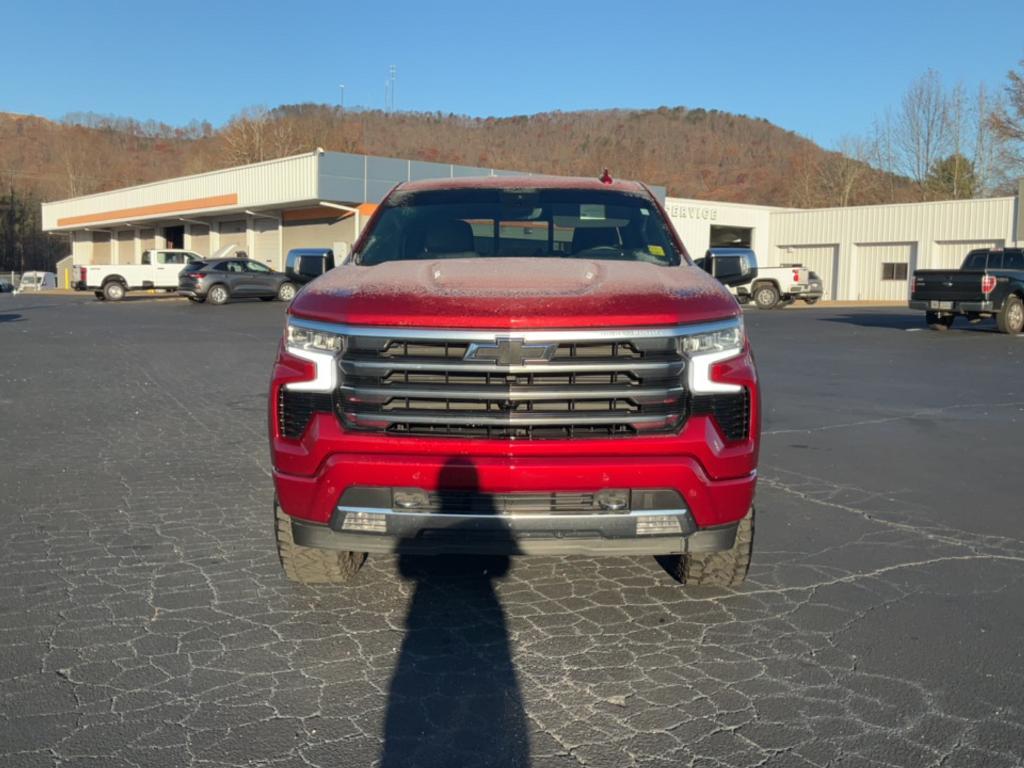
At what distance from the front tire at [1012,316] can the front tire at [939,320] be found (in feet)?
6.80

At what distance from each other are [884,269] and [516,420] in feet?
150

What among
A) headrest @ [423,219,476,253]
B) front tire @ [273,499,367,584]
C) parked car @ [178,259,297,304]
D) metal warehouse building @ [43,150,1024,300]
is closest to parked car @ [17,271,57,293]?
metal warehouse building @ [43,150,1024,300]

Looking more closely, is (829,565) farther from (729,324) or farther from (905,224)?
(905,224)

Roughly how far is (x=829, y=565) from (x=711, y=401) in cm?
167

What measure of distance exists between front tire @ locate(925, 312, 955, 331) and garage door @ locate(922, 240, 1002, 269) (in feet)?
71.5

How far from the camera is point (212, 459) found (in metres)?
7.11

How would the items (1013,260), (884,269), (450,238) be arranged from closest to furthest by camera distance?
(450,238), (1013,260), (884,269)

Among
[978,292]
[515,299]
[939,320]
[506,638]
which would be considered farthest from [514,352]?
[939,320]

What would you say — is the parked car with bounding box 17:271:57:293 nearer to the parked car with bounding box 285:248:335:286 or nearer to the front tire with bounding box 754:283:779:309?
the front tire with bounding box 754:283:779:309

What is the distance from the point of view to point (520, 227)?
524cm

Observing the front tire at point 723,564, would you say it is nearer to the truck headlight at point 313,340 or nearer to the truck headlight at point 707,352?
the truck headlight at point 707,352

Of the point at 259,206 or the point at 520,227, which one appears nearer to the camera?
the point at 520,227

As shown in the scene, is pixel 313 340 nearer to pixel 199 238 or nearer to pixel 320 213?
pixel 320 213

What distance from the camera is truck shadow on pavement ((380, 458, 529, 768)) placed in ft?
9.44
